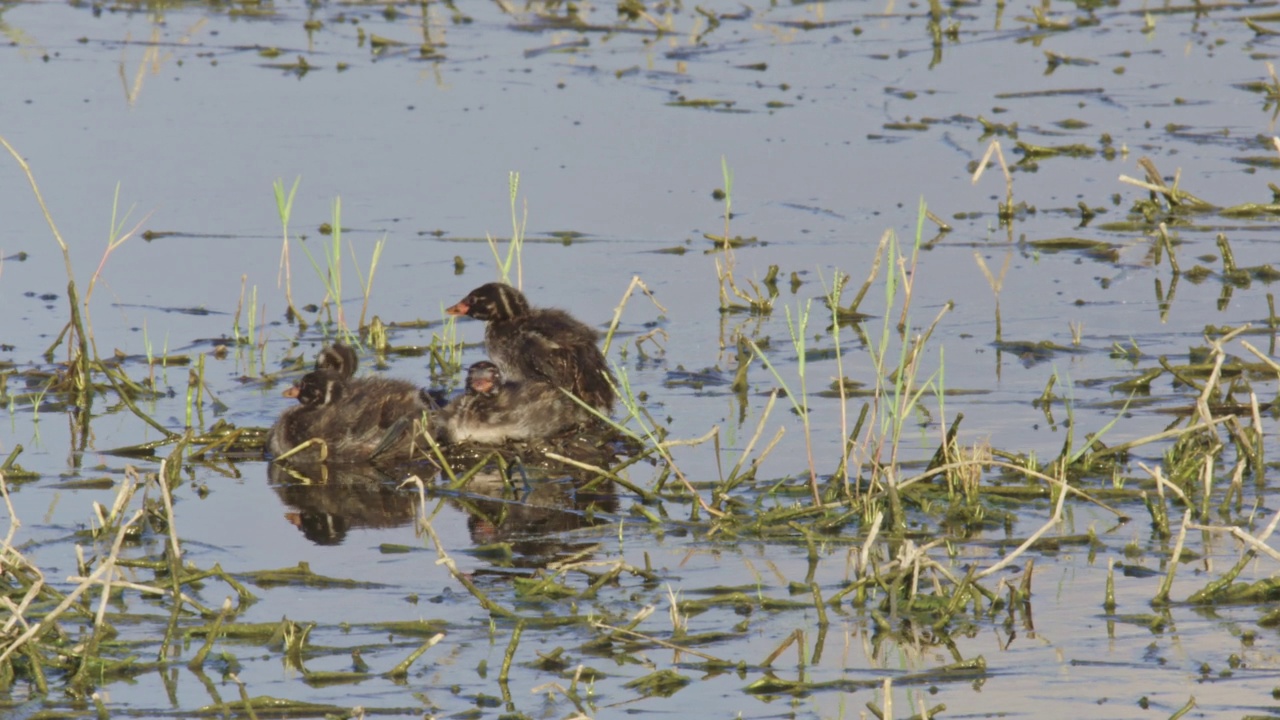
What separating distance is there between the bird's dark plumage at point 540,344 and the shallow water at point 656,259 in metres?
0.31

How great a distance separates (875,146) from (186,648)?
34.1 ft

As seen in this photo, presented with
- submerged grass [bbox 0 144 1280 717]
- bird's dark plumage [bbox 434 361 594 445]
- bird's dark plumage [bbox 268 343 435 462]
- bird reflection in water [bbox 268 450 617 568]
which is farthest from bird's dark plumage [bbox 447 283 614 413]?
bird reflection in water [bbox 268 450 617 568]

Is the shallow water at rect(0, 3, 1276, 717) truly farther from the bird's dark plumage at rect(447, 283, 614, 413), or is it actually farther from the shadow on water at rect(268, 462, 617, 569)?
the bird's dark plumage at rect(447, 283, 614, 413)

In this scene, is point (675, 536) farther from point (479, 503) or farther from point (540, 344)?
point (540, 344)

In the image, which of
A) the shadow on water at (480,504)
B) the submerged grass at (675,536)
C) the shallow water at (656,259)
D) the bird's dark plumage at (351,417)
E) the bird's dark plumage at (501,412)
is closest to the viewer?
the submerged grass at (675,536)

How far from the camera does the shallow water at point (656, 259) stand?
Answer: 616 centimetres

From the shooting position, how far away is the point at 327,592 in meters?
6.90

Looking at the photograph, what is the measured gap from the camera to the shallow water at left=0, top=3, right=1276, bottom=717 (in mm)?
6164

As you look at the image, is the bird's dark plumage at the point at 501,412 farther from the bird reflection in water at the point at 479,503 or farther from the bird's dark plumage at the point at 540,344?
the bird reflection in water at the point at 479,503

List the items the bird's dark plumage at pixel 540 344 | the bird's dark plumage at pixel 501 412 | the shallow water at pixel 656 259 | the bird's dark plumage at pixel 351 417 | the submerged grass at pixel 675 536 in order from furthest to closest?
the bird's dark plumage at pixel 540 344 → the bird's dark plumage at pixel 501 412 → the bird's dark plumage at pixel 351 417 → the shallow water at pixel 656 259 → the submerged grass at pixel 675 536

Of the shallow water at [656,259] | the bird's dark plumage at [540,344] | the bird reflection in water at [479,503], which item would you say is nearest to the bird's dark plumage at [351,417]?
the bird reflection in water at [479,503]

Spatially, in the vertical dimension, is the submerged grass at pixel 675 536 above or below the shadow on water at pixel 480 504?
above

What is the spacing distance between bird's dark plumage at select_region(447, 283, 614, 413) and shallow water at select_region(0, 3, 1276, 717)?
0.31 metres

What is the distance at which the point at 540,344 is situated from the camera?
32.7 feet
